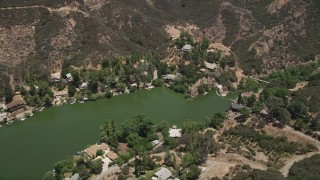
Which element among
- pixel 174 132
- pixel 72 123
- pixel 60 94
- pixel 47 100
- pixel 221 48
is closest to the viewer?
pixel 174 132

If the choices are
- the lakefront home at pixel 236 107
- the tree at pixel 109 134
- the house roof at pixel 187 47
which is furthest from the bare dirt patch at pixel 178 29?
the tree at pixel 109 134

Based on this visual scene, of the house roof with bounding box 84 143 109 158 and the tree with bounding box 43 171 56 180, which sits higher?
the house roof with bounding box 84 143 109 158

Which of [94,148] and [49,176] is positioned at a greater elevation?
[94,148]

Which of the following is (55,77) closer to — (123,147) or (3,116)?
(3,116)

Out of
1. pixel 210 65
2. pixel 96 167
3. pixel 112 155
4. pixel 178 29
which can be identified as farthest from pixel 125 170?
pixel 178 29

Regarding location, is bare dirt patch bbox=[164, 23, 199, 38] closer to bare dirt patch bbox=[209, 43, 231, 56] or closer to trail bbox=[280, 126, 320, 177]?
bare dirt patch bbox=[209, 43, 231, 56]

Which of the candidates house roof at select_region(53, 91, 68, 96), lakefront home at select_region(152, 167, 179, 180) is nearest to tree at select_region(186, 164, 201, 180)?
lakefront home at select_region(152, 167, 179, 180)
